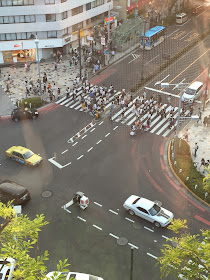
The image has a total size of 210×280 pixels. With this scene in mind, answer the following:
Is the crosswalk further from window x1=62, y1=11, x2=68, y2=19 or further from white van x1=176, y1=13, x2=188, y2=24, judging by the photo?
white van x1=176, y1=13, x2=188, y2=24

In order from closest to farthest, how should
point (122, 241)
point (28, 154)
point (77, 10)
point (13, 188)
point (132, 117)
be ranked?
point (122, 241), point (13, 188), point (28, 154), point (132, 117), point (77, 10)

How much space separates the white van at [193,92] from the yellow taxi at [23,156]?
22.4 meters

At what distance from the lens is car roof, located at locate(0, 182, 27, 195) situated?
3191 centimetres

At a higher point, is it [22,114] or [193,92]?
[193,92]

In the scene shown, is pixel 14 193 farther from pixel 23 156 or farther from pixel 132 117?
pixel 132 117

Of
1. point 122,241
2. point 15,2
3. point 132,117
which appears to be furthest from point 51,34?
point 122,241

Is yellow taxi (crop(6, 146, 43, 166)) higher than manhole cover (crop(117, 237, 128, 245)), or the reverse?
yellow taxi (crop(6, 146, 43, 166))

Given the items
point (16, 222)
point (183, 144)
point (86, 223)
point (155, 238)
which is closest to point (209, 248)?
point (16, 222)

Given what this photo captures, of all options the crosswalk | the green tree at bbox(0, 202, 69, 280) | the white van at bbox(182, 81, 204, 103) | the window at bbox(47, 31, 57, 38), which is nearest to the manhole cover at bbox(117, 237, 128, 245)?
the green tree at bbox(0, 202, 69, 280)

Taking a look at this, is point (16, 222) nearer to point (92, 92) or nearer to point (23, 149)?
point (23, 149)

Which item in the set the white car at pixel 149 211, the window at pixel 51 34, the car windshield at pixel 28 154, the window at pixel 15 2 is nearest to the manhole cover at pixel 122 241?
the white car at pixel 149 211

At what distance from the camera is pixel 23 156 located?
3697cm

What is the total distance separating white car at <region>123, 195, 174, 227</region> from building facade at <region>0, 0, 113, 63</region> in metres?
37.0

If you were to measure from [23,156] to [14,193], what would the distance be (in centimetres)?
605
